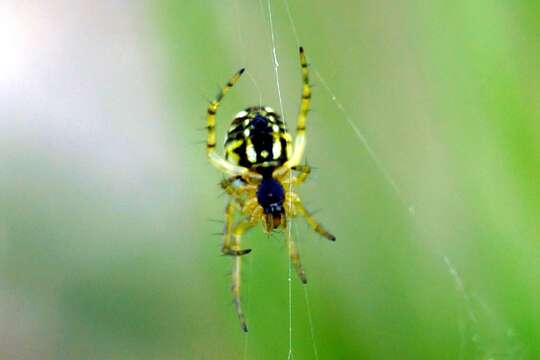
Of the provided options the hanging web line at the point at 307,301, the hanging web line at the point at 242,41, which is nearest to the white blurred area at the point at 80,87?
the hanging web line at the point at 242,41

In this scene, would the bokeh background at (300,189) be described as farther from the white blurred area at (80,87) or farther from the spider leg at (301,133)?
the spider leg at (301,133)

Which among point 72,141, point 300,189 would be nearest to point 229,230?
point 300,189

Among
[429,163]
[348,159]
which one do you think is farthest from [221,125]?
[429,163]

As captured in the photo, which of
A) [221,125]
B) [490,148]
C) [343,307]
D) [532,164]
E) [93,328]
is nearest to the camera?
[532,164]

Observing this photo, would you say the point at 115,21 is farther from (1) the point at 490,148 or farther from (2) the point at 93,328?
(1) the point at 490,148

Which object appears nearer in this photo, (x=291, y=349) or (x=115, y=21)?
(x=291, y=349)

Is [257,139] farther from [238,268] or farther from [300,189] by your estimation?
[300,189]

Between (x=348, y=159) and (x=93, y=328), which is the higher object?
(x=348, y=159)
